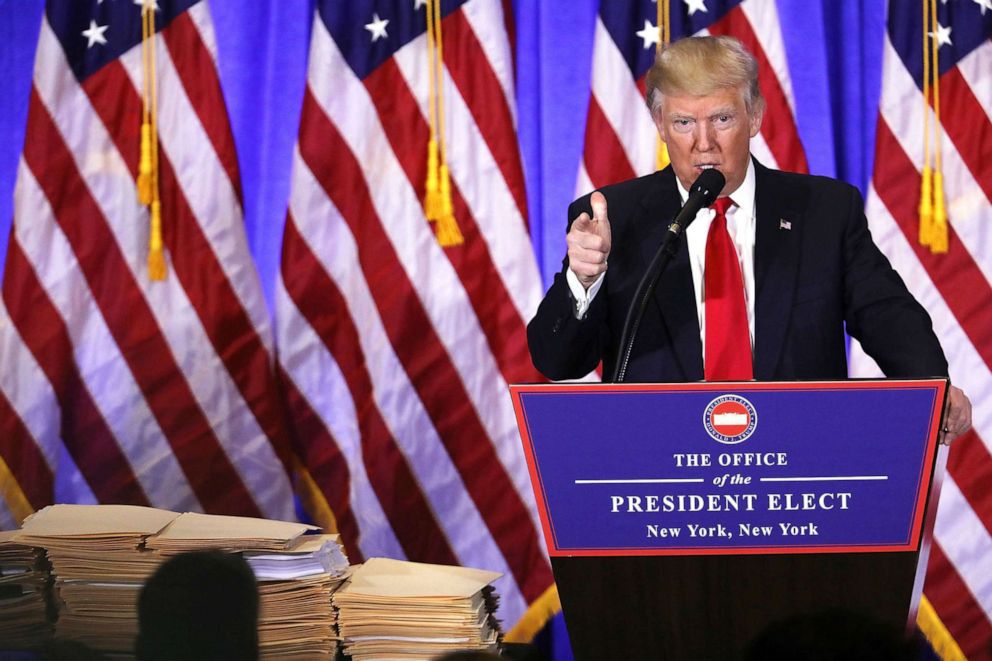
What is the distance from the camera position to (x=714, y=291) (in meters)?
2.36

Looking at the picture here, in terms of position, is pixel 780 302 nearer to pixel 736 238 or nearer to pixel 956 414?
pixel 736 238

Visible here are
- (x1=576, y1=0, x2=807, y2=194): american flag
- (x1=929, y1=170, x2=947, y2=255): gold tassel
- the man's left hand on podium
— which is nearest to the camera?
the man's left hand on podium

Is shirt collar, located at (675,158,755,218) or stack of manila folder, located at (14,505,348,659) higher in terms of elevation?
shirt collar, located at (675,158,755,218)

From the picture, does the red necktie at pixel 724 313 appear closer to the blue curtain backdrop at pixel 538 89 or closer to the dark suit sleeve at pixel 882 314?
the dark suit sleeve at pixel 882 314

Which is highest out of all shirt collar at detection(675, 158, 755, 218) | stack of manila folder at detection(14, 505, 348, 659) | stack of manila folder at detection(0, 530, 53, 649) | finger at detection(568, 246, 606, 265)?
finger at detection(568, 246, 606, 265)

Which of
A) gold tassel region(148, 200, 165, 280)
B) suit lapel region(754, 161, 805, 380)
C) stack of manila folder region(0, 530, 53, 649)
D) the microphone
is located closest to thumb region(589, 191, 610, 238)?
the microphone

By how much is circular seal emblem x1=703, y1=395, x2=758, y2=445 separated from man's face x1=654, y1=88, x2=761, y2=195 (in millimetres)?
981

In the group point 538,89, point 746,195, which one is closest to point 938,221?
point 538,89

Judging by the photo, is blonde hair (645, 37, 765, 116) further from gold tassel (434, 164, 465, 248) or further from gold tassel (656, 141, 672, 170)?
gold tassel (434, 164, 465, 248)

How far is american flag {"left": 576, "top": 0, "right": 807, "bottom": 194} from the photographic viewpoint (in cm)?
383

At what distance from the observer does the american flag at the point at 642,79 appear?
3826 millimetres

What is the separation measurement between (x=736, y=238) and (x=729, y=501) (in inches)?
38.9

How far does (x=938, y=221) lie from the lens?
3721 mm

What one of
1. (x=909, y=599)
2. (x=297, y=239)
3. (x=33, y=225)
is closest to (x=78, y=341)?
(x=33, y=225)
